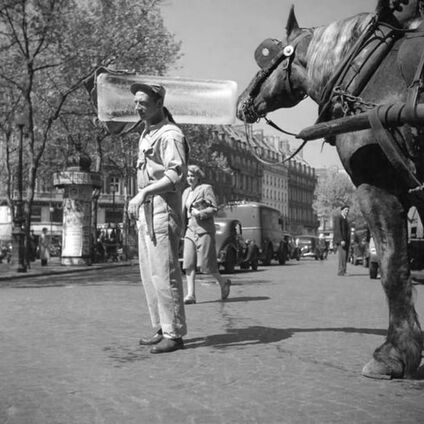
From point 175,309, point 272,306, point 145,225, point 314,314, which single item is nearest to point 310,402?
point 175,309

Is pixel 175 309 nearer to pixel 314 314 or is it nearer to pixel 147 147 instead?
pixel 147 147

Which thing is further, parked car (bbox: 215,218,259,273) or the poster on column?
the poster on column

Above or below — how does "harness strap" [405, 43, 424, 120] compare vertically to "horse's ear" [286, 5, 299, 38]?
below

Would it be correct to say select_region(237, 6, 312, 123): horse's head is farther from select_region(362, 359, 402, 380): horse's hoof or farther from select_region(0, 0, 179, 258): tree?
select_region(0, 0, 179, 258): tree

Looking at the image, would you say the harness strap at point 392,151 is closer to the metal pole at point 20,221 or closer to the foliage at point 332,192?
the metal pole at point 20,221

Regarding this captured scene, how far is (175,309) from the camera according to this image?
18.6 feet

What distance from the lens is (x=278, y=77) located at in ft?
18.4

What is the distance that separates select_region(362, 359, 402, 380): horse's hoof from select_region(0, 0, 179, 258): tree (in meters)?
19.3

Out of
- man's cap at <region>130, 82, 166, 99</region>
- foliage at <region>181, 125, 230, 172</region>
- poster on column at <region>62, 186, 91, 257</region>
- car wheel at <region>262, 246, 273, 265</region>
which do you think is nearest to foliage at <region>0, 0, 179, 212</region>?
poster on column at <region>62, 186, 91, 257</region>

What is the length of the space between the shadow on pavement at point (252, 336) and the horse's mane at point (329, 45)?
2.28 metres

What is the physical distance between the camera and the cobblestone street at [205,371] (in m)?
3.66

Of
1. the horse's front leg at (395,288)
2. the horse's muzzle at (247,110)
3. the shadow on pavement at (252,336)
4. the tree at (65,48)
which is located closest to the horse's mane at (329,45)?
the horse's muzzle at (247,110)

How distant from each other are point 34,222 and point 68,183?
5286 cm

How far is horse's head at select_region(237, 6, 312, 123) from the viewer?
5.43 m
